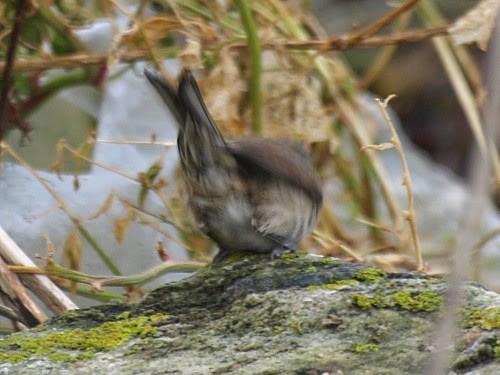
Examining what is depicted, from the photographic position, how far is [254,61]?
285 cm

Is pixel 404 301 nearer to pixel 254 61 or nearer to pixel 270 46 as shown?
pixel 254 61

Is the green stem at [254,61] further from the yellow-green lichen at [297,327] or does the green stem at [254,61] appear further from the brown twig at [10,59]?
the yellow-green lichen at [297,327]

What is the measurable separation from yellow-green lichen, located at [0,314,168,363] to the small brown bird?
50cm

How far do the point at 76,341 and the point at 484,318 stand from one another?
2.32 ft

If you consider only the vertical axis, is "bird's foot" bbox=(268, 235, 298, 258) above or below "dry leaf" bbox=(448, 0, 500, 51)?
below

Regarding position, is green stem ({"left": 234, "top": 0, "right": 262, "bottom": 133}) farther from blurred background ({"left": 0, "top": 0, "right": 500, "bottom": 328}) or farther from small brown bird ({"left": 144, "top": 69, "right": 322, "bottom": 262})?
small brown bird ({"left": 144, "top": 69, "right": 322, "bottom": 262})

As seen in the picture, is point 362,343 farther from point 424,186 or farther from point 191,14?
point 424,186

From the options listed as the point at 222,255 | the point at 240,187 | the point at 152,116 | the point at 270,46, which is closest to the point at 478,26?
Answer: the point at 270,46

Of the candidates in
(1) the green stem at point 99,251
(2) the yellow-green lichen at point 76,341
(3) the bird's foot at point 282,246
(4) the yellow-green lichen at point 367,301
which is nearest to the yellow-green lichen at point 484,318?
(4) the yellow-green lichen at point 367,301

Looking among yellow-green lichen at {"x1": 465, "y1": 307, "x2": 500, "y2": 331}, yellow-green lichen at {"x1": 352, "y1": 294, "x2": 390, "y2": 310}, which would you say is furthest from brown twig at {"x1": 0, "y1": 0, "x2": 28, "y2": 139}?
yellow-green lichen at {"x1": 465, "y1": 307, "x2": 500, "y2": 331}

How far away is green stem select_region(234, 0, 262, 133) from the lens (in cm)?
277

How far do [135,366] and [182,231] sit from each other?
1.17 meters

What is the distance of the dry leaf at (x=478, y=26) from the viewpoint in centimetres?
260

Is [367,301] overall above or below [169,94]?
below
